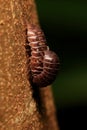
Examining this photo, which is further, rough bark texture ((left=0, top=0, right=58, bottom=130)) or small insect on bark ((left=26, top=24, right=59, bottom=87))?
small insect on bark ((left=26, top=24, right=59, bottom=87))

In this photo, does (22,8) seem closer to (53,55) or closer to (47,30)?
(53,55)

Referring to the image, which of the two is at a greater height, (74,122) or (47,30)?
(47,30)

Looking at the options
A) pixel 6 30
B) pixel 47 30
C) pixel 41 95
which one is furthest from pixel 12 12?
pixel 47 30

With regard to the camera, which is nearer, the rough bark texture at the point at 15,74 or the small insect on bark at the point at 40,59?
the rough bark texture at the point at 15,74

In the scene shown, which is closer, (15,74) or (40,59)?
(15,74)
